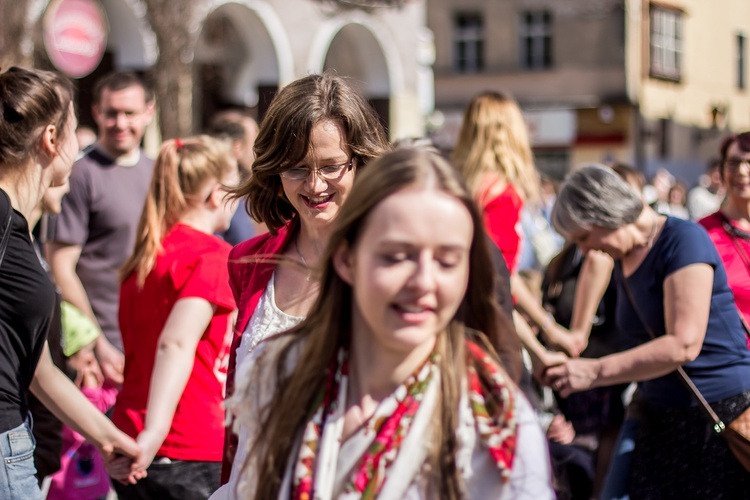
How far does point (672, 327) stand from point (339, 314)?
2052 millimetres

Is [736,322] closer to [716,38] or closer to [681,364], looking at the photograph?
[681,364]

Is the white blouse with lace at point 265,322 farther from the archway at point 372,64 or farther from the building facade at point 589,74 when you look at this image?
the building facade at point 589,74

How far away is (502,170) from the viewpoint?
5301mm

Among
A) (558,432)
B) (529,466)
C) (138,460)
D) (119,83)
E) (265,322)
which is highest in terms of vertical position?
(119,83)

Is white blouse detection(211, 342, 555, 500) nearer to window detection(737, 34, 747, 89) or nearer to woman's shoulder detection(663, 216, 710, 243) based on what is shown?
woman's shoulder detection(663, 216, 710, 243)

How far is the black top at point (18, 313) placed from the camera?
3.02 metres

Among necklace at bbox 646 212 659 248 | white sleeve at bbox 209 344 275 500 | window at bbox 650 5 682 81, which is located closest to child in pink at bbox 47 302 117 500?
necklace at bbox 646 212 659 248

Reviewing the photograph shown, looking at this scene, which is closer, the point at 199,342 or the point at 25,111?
the point at 25,111

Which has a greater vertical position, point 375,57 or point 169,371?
point 375,57

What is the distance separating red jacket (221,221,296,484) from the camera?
274cm

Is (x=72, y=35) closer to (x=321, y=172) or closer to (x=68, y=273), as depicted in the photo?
(x=68, y=273)

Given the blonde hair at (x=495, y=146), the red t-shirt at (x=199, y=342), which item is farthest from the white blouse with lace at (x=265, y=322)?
the blonde hair at (x=495, y=146)

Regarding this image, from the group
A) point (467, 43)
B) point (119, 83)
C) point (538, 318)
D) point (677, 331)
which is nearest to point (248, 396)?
point (677, 331)

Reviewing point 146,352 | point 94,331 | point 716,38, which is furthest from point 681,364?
point 716,38
